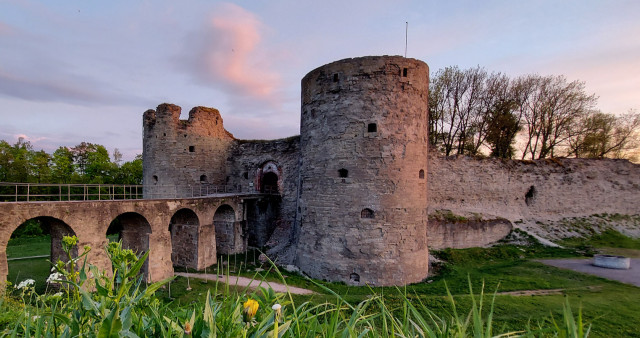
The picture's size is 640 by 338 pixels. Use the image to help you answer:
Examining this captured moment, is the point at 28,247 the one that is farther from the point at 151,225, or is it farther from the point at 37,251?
the point at 151,225

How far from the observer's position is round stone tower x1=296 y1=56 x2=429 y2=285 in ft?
38.4

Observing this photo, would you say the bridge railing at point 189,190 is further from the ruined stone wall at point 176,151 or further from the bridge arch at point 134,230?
the bridge arch at point 134,230

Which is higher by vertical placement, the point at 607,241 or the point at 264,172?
the point at 264,172

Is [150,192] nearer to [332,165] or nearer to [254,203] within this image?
[254,203]

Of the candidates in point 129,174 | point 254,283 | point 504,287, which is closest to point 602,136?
point 504,287

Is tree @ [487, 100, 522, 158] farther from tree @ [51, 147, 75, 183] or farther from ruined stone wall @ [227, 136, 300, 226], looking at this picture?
tree @ [51, 147, 75, 183]

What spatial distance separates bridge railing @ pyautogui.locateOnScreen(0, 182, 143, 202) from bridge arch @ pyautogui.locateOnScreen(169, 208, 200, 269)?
7.13ft

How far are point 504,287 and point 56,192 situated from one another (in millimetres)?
34439

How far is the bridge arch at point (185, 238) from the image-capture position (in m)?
14.2

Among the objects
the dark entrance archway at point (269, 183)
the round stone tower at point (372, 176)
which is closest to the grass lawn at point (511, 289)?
the round stone tower at point (372, 176)

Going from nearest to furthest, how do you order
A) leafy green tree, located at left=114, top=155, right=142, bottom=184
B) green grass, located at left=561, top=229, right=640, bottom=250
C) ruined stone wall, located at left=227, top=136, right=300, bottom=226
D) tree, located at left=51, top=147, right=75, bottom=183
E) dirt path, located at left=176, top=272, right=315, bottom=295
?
dirt path, located at left=176, top=272, right=315, bottom=295 < green grass, located at left=561, top=229, right=640, bottom=250 < ruined stone wall, located at left=227, top=136, right=300, bottom=226 < tree, located at left=51, top=147, right=75, bottom=183 < leafy green tree, located at left=114, top=155, right=142, bottom=184

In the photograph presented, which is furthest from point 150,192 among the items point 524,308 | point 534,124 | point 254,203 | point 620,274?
point 534,124

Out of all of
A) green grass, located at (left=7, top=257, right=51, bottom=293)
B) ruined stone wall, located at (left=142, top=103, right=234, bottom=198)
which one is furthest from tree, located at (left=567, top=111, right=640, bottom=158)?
green grass, located at (left=7, top=257, right=51, bottom=293)

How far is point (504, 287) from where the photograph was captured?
10.6 metres
